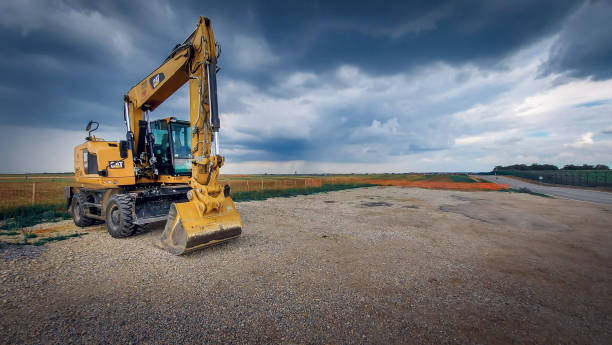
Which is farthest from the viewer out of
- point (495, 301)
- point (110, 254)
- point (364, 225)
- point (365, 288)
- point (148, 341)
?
point (364, 225)

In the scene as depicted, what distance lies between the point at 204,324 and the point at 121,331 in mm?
983

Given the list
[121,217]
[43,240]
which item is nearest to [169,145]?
[121,217]

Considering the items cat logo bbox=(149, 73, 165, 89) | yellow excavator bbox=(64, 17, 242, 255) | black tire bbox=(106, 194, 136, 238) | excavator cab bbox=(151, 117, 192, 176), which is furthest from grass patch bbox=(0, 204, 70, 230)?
cat logo bbox=(149, 73, 165, 89)

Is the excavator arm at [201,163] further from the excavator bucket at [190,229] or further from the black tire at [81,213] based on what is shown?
the black tire at [81,213]

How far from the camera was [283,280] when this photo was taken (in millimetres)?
4449

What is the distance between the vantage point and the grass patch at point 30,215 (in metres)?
9.05

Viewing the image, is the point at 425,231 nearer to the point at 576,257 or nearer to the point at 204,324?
the point at 576,257

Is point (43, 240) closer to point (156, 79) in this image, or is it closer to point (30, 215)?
point (156, 79)

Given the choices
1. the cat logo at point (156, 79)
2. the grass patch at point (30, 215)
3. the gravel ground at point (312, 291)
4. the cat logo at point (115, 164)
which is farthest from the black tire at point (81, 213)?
the cat logo at point (156, 79)

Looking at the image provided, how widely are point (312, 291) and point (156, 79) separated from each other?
7099mm

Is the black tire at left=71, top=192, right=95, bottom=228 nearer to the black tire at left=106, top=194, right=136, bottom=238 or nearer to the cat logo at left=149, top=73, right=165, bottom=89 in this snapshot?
the black tire at left=106, top=194, right=136, bottom=238

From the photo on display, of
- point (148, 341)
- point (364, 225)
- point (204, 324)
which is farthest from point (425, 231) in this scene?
point (148, 341)

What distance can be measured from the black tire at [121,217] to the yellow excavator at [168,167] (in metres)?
0.02

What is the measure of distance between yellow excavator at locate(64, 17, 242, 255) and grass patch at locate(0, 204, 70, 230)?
180 centimetres
